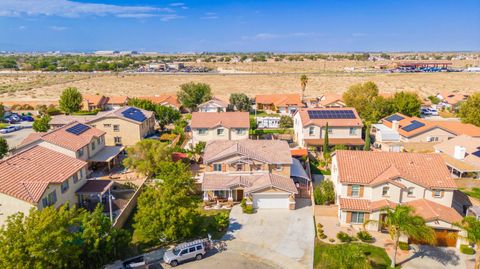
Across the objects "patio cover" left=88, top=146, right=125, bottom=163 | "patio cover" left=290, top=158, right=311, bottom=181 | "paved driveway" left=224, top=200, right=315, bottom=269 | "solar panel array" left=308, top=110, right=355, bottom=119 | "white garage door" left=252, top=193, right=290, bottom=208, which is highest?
"solar panel array" left=308, top=110, right=355, bottom=119

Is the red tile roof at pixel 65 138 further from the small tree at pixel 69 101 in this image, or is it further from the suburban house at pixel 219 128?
the small tree at pixel 69 101

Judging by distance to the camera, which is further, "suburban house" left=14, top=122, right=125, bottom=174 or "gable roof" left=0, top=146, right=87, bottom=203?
"suburban house" left=14, top=122, right=125, bottom=174

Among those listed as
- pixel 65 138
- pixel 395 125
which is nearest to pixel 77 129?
pixel 65 138

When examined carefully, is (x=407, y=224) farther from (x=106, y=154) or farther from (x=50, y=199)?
(x=106, y=154)

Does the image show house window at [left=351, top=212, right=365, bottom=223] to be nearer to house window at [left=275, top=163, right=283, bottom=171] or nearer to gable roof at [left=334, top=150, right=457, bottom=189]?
gable roof at [left=334, top=150, right=457, bottom=189]

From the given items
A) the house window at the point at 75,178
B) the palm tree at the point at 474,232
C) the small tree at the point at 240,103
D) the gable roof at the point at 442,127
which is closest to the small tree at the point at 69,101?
the small tree at the point at 240,103

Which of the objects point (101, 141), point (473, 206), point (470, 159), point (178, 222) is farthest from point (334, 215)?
point (101, 141)

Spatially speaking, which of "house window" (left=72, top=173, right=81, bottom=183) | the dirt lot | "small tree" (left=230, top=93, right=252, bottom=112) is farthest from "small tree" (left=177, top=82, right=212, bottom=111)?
"house window" (left=72, top=173, right=81, bottom=183)
